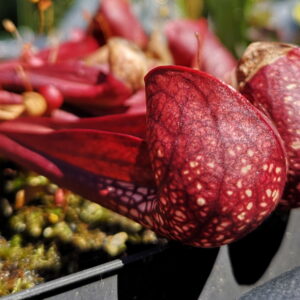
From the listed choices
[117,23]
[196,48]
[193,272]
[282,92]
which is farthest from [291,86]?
[117,23]

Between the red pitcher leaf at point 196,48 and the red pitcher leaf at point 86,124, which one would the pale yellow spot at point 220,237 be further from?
the red pitcher leaf at point 196,48

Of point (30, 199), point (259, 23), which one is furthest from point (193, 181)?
point (259, 23)

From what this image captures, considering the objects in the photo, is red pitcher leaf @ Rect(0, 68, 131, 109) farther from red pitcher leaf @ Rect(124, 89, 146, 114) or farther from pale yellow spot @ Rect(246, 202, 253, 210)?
pale yellow spot @ Rect(246, 202, 253, 210)

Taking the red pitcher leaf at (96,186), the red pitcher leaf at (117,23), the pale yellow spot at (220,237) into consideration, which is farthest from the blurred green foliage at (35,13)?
the pale yellow spot at (220,237)

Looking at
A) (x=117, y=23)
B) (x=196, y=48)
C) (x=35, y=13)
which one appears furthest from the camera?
(x=35, y=13)

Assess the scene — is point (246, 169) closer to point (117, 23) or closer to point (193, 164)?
point (193, 164)

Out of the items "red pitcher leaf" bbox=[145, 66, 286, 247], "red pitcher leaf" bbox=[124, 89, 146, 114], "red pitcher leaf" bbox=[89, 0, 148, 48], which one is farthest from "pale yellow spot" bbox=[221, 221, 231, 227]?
"red pitcher leaf" bbox=[89, 0, 148, 48]

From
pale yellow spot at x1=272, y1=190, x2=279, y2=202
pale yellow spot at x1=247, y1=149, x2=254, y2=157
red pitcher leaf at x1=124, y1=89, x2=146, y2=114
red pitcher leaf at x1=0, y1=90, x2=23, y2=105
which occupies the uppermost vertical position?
pale yellow spot at x1=247, y1=149, x2=254, y2=157
